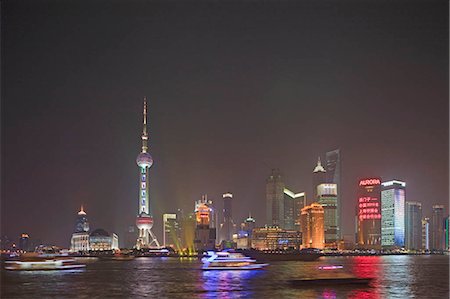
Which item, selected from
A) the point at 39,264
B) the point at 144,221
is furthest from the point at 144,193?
the point at 39,264

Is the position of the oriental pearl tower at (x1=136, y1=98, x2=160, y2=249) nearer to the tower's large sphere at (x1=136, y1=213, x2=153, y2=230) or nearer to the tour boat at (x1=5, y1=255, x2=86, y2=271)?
the tower's large sphere at (x1=136, y1=213, x2=153, y2=230)

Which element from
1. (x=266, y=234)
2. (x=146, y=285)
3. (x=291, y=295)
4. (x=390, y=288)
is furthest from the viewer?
(x=266, y=234)

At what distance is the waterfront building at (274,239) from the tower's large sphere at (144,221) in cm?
3631

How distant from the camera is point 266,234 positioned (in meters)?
196

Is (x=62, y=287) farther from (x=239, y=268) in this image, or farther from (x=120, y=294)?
(x=239, y=268)

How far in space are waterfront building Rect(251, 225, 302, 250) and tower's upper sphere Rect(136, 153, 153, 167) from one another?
43675 millimetres

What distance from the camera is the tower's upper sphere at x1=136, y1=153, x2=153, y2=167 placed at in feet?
592

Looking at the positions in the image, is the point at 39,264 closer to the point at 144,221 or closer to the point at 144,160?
the point at 144,221

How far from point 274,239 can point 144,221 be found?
42.6 m

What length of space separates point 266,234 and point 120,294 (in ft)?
512

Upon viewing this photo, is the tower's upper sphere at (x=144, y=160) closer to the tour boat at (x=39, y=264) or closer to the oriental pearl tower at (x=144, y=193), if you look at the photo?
A: the oriental pearl tower at (x=144, y=193)

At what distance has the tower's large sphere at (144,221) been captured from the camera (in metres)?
179

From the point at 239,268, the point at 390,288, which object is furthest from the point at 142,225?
the point at 390,288

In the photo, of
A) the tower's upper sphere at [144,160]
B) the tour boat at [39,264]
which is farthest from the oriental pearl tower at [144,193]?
the tour boat at [39,264]
